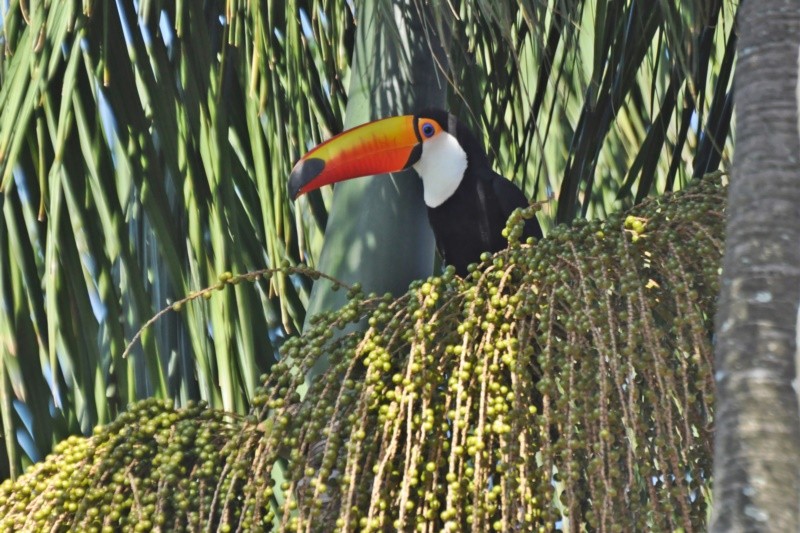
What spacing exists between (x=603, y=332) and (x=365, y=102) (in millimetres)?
894

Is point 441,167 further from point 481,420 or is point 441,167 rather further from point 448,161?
point 481,420

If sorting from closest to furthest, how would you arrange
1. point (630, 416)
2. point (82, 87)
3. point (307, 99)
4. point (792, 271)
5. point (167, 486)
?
point (792, 271), point (630, 416), point (167, 486), point (82, 87), point (307, 99)

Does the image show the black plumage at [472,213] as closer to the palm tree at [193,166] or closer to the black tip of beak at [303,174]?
the palm tree at [193,166]

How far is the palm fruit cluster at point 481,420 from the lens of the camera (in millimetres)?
1421

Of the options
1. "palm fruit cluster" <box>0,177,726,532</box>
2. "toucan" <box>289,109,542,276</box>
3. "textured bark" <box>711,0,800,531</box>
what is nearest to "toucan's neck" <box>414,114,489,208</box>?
"toucan" <box>289,109,542,276</box>

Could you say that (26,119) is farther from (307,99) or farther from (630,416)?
(630,416)

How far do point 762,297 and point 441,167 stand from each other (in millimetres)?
1684

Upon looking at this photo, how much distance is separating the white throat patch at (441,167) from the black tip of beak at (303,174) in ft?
0.94

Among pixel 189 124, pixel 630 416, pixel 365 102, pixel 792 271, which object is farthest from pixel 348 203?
pixel 792 271

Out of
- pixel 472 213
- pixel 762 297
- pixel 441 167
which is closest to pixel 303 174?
pixel 441 167

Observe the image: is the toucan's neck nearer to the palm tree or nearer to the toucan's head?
the toucan's head

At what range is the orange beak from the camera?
86.6 inches

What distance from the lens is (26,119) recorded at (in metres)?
2.23

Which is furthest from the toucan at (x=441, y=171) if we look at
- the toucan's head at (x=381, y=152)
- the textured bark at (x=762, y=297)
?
the textured bark at (x=762, y=297)
